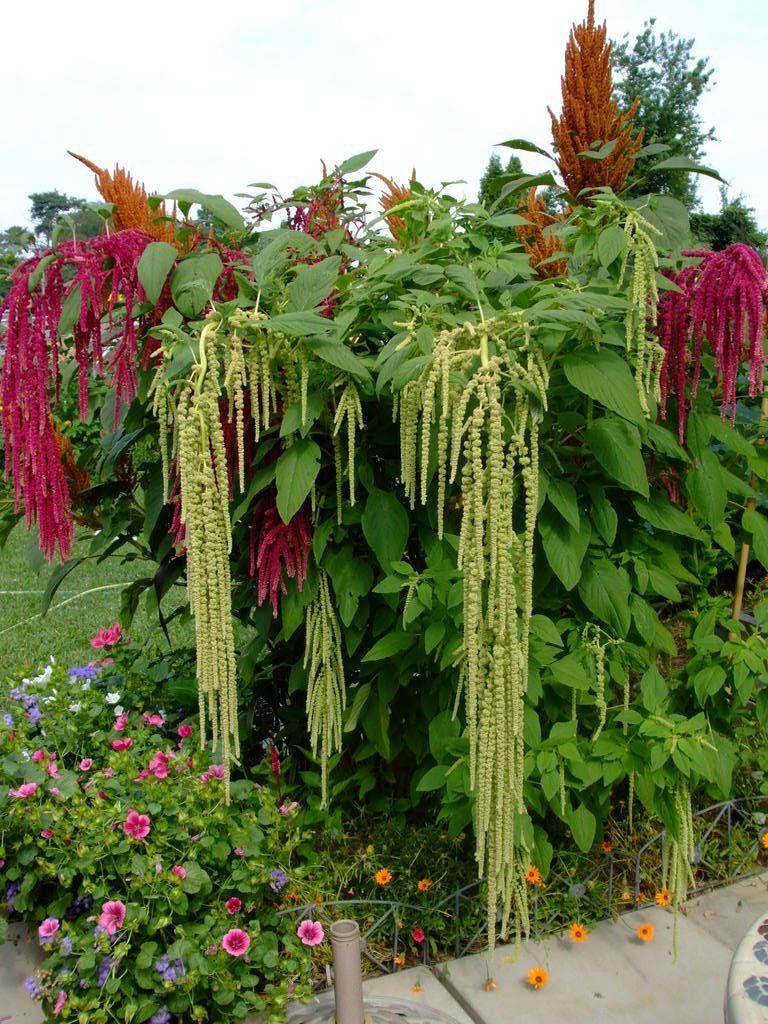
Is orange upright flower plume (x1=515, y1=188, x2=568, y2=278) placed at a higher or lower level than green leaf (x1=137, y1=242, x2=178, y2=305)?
higher

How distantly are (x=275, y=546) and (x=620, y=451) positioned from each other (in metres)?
0.69

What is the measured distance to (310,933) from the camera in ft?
6.17

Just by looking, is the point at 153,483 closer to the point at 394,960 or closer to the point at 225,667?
the point at 225,667

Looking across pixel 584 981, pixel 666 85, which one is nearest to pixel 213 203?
pixel 584 981

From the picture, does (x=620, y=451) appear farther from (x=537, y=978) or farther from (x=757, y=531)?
(x=537, y=978)

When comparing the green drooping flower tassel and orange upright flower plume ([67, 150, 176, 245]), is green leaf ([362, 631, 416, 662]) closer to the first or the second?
the green drooping flower tassel

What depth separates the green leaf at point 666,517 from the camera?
6.54 feet

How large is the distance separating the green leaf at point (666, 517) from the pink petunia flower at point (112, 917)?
130 cm

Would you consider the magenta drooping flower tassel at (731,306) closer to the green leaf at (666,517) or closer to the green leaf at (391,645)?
the green leaf at (666,517)

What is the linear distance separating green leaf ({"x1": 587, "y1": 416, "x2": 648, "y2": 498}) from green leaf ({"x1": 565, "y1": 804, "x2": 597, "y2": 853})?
0.69 m

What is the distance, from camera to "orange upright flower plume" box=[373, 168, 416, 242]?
210 cm

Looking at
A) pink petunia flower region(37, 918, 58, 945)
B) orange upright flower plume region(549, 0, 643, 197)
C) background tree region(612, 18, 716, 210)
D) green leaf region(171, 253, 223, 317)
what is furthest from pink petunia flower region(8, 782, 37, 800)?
background tree region(612, 18, 716, 210)

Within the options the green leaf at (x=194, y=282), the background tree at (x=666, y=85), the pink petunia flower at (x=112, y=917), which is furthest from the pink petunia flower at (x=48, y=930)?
the background tree at (x=666, y=85)

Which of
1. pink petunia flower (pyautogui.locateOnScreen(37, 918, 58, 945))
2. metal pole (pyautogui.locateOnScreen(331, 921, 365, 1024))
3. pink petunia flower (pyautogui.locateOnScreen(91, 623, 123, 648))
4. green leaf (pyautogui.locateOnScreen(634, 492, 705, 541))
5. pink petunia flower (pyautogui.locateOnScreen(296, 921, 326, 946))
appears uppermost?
green leaf (pyautogui.locateOnScreen(634, 492, 705, 541))
